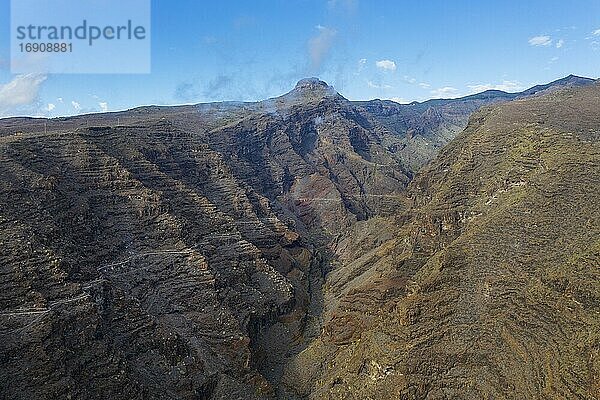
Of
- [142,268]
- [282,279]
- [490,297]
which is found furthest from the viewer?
[282,279]

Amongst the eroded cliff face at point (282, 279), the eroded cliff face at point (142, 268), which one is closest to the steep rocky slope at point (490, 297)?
the eroded cliff face at point (282, 279)

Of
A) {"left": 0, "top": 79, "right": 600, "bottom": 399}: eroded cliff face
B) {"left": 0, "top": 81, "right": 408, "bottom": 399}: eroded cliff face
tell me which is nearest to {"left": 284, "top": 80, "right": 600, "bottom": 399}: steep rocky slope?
{"left": 0, "top": 79, "right": 600, "bottom": 399}: eroded cliff face

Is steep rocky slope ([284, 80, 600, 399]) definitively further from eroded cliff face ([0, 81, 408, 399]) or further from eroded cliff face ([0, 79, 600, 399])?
eroded cliff face ([0, 81, 408, 399])

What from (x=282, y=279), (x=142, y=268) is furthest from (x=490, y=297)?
(x=142, y=268)

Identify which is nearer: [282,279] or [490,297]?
[490,297]

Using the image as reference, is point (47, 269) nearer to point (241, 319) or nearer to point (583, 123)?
point (241, 319)

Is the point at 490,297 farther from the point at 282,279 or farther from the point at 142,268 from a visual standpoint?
the point at 142,268

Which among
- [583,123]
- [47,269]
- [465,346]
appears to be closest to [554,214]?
[465,346]
